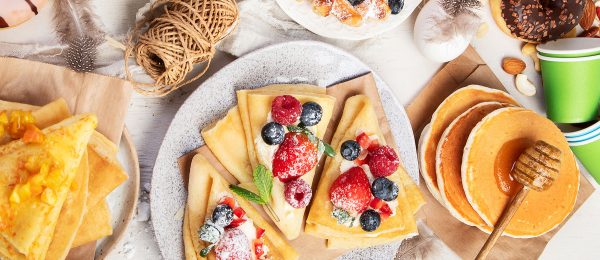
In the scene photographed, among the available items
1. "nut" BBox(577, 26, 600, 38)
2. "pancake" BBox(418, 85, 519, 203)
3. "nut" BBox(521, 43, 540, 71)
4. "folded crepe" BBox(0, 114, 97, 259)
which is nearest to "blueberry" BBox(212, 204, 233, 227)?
"folded crepe" BBox(0, 114, 97, 259)

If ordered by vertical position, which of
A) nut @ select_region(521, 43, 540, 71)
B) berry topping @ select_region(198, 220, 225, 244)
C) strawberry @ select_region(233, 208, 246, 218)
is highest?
nut @ select_region(521, 43, 540, 71)

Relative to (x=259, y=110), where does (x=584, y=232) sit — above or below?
below

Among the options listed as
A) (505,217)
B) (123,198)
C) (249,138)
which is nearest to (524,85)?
(505,217)

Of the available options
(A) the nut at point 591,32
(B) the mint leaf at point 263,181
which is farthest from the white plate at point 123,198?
(A) the nut at point 591,32

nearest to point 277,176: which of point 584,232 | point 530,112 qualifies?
point 530,112

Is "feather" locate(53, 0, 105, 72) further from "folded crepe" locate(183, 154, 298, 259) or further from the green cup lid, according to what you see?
the green cup lid

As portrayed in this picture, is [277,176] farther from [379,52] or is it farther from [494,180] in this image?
[494,180]
